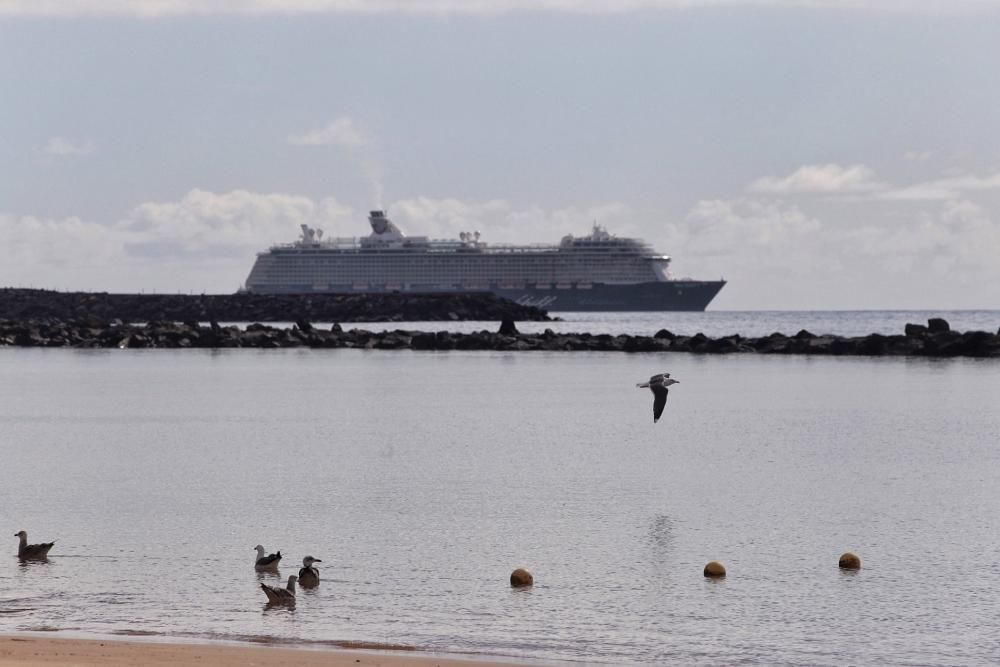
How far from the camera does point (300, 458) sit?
21.8 m

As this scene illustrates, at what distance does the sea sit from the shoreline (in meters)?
0.17

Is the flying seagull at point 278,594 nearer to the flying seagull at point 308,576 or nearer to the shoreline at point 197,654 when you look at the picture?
the flying seagull at point 308,576

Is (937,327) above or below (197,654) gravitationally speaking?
above

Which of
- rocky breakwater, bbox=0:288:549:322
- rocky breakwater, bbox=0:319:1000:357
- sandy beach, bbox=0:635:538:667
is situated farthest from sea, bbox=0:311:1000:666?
rocky breakwater, bbox=0:288:549:322

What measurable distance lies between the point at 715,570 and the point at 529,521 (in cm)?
340

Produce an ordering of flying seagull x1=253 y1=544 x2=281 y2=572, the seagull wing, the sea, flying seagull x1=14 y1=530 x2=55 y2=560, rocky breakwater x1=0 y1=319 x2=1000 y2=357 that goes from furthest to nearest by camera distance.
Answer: rocky breakwater x1=0 y1=319 x2=1000 y2=357
the seagull wing
flying seagull x1=14 y1=530 x2=55 y2=560
flying seagull x1=253 y1=544 x2=281 y2=572
the sea

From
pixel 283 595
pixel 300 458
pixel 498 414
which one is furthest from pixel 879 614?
pixel 498 414

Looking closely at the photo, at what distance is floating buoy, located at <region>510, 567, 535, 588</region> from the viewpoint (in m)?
12.0

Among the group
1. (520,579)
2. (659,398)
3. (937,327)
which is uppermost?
(937,327)

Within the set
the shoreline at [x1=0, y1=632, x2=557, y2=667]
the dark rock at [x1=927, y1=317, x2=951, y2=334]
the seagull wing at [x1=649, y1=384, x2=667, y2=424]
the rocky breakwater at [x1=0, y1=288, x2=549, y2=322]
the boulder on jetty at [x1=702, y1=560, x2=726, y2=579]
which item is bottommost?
the shoreline at [x1=0, y1=632, x2=557, y2=667]

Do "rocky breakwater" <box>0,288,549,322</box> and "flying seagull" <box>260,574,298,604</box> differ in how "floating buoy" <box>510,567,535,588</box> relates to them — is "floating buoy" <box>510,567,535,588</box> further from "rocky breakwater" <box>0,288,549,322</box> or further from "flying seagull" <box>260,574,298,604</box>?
"rocky breakwater" <box>0,288,549,322</box>

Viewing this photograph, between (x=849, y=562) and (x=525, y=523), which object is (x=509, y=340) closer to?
(x=525, y=523)

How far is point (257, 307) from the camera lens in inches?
4006

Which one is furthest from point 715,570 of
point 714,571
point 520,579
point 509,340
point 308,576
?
point 509,340
